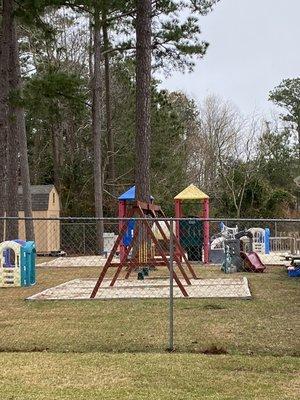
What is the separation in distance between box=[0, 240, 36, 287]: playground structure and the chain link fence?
1.23 ft

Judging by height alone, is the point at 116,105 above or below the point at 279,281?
above

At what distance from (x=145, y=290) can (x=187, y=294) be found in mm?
1260

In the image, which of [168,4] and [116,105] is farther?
[116,105]

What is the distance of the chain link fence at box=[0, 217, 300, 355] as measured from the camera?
24.7 feet

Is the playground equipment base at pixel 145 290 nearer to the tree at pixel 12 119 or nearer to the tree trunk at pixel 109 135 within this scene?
the tree at pixel 12 119

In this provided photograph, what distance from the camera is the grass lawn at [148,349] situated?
5.50 meters

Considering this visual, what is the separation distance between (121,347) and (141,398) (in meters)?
2.09

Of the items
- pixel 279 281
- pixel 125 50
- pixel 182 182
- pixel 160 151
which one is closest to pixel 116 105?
pixel 160 151

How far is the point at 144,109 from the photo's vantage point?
18.5 m

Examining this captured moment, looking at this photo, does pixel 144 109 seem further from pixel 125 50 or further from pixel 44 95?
pixel 125 50

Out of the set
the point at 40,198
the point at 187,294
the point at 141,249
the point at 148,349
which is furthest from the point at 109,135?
the point at 148,349

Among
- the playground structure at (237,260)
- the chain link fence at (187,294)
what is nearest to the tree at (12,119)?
the chain link fence at (187,294)

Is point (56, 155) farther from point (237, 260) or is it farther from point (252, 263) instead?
point (252, 263)

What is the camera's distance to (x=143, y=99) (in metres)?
18.4
